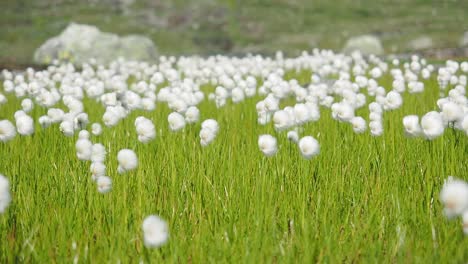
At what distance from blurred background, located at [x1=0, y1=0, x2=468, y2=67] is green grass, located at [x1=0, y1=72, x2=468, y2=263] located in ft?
211

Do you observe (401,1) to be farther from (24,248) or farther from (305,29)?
(24,248)

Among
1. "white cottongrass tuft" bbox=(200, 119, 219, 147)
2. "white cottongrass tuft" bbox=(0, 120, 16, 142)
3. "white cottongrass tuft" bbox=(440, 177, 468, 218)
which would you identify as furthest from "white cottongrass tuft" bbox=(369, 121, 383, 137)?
"white cottongrass tuft" bbox=(0, 120, 16, 142)

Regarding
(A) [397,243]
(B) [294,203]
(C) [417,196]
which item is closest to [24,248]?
(B) [294,203]

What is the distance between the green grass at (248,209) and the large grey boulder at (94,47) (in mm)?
18035

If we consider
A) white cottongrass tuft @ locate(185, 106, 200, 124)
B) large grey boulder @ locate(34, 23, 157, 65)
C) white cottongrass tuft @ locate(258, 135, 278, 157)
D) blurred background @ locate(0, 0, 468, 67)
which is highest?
white cottongrass tuft @ locate(258, 135, 278, 157)

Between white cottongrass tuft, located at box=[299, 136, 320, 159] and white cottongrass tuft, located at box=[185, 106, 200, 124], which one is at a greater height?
white cottongrass tuft, located at box=[299, 136, 320, 159]

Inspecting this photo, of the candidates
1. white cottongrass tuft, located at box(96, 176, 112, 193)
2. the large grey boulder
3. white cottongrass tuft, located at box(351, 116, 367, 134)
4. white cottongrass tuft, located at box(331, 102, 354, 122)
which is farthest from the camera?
the large grey boulder

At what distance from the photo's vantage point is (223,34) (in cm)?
9006

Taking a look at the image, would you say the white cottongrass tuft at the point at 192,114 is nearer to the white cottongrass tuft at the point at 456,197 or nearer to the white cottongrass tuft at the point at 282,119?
the white cottongrass tuft at the point at 282,119

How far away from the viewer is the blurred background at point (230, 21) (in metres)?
74.7

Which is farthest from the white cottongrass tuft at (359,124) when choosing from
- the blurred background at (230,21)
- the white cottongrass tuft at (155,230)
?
the blurred background at (230,21)

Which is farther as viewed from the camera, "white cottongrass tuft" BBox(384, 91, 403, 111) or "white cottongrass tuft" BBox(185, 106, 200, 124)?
"white cottongrass tuft" BBox(384, 91, 403, 111)

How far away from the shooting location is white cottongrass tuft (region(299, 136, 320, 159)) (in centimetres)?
305

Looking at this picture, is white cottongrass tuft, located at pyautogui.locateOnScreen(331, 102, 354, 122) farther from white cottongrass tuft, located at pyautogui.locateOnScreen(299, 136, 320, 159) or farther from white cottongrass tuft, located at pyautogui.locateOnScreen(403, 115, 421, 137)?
white cottongrass tuft, located at pyautogui.locateOnScreen(299, 136, 320, 159)
